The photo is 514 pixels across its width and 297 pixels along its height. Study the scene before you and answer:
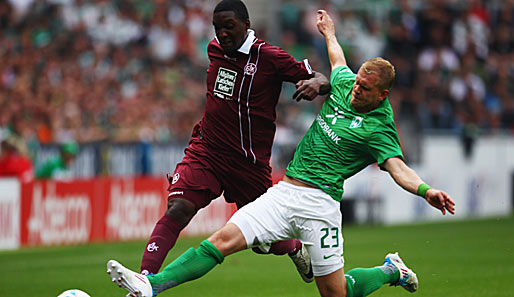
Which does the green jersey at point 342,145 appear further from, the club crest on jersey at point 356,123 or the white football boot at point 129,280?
the white football boot at point 129,280

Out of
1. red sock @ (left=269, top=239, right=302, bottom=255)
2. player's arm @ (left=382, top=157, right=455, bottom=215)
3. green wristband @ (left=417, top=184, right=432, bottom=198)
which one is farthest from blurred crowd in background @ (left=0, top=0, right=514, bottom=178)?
green wristband @ (left=417, top=184, right=432, bottom=198)

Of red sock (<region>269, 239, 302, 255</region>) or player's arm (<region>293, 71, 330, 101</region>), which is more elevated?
player's arm (<region>293, 71, 330, 101</region>)

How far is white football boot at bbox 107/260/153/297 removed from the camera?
591cm

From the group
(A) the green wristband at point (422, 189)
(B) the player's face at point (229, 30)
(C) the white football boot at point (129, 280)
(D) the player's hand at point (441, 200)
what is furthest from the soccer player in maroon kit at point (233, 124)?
(D) the player's hand at point (441, 200)

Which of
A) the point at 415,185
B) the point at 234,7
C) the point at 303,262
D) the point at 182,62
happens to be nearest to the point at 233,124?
the point at 234,7

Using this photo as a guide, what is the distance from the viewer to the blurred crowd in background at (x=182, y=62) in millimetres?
19125

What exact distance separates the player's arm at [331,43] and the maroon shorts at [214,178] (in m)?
1.17

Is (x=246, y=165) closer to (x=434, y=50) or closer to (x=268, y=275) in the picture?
(x=268, y=275)

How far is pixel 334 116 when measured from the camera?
6.72 metres

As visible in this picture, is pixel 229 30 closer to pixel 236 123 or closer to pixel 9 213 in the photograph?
pixel 236 123

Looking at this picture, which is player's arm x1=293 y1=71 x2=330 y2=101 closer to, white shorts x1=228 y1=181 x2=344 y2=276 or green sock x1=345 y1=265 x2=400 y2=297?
white shorts x1=228 y1=181 x2=344 y2=276

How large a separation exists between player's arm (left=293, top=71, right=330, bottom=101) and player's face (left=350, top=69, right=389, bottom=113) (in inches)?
17.1

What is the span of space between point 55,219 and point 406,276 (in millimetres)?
9324

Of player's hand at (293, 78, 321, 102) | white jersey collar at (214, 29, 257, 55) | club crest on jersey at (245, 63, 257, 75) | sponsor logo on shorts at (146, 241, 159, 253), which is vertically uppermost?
white jersey collar at (214, 29, 257, 55)
